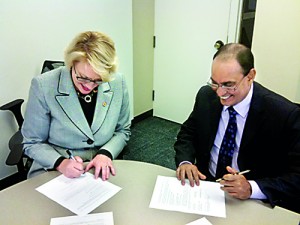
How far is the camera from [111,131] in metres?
1.59

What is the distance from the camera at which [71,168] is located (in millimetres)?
1284

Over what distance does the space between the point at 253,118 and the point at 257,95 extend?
11cm

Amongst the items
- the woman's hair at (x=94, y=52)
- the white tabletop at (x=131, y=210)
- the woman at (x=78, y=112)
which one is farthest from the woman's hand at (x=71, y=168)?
the woman's hair at (x=94, y=52)

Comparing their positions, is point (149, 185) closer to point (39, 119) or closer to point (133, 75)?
point (39, 119)

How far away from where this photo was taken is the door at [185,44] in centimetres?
292

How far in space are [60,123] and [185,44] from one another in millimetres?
2128

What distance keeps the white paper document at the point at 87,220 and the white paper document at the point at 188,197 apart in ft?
0.55

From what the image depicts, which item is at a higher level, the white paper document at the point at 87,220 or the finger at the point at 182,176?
the finger at the point at 182,176

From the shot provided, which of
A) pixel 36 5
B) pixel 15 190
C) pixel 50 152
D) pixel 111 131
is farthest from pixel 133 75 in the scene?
pixel 15 190

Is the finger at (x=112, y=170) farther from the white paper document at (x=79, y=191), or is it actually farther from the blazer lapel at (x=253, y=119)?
the blazer lapel at (x=253, y=119)

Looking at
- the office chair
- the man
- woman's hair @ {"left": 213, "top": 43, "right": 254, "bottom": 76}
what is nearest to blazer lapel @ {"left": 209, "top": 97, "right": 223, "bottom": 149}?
the man

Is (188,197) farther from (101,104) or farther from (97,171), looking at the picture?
(101,104)

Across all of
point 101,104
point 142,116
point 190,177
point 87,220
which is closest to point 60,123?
point 101,104

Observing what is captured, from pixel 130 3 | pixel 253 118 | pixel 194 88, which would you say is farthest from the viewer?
pixel 194 88
